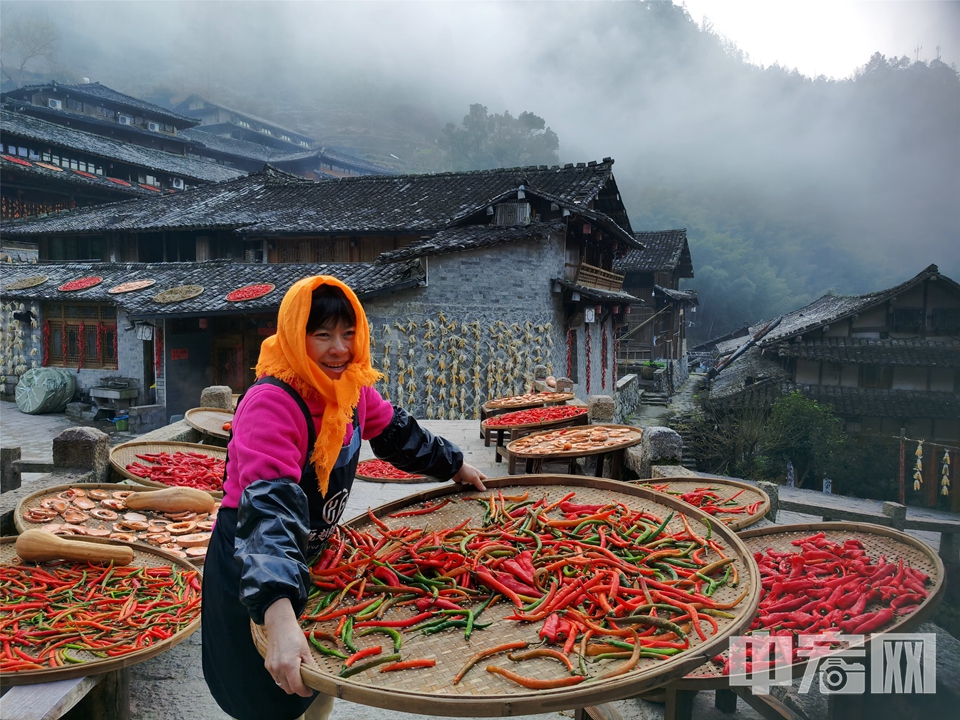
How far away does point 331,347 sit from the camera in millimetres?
2188

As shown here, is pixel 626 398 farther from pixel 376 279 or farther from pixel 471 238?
pixel 376 279

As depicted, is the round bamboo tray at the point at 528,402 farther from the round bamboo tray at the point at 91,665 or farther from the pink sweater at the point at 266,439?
the pink sweater at the point at 266,439

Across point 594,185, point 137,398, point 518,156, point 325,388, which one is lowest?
point 137,398

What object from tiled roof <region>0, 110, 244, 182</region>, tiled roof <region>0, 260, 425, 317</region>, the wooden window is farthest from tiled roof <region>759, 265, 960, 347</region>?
tiled roof <region>0, 110, 244, 182</region>

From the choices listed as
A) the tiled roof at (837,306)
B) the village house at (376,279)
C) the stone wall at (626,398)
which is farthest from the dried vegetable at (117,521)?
the stone wall at (626,398)

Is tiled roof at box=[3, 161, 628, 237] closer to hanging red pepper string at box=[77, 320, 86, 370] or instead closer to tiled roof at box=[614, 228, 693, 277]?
hanging red pepper string at box=[77, 320, 86, 370]

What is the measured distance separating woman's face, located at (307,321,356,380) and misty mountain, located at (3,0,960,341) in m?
7.00

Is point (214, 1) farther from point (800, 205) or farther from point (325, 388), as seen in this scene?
point (325, 388)

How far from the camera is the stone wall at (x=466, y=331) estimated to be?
15.2m

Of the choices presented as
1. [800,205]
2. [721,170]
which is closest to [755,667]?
[800,205]

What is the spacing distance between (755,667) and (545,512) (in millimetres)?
998

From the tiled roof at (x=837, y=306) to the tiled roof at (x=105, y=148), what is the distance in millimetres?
26064

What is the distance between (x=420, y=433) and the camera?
9.23 feet

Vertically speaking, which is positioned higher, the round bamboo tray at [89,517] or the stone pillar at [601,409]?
the stone pillar at [601,409]
